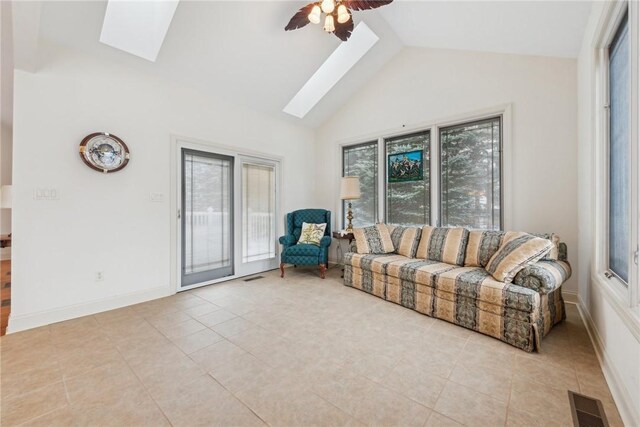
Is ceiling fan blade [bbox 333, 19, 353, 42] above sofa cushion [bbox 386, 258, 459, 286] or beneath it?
above

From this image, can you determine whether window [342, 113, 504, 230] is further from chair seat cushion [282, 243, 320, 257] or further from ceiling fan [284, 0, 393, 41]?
ceiling fan [284, 0, 393, 41]

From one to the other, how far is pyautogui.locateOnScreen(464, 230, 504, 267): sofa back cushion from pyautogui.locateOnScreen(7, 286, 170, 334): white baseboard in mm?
3630

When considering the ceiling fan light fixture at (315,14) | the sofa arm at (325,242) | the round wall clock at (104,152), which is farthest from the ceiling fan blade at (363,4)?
the sofa arm at (325,242)

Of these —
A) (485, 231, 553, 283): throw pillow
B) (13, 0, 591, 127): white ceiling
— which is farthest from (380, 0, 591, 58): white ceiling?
(485, 231, 553, 283): throw pillow

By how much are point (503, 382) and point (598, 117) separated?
2200 mm

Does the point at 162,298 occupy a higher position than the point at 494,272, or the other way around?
the point at 494,272

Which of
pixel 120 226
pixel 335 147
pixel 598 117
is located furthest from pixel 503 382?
pixel 335 147

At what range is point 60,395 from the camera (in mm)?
1546

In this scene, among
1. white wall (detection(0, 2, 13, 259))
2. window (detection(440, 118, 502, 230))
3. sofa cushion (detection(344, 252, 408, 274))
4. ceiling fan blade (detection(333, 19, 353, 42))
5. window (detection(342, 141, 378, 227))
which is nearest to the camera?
white wall (detection(0, 2, 13, 259))

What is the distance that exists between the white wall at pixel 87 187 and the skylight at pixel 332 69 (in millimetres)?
1659

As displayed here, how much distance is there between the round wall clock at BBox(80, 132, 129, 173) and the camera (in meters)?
2.66

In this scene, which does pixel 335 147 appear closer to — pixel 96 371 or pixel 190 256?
pixel 190 256

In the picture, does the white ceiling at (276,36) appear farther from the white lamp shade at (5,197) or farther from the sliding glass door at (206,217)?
the white lamp shade at (5,197)

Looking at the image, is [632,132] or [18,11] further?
[18,11]
